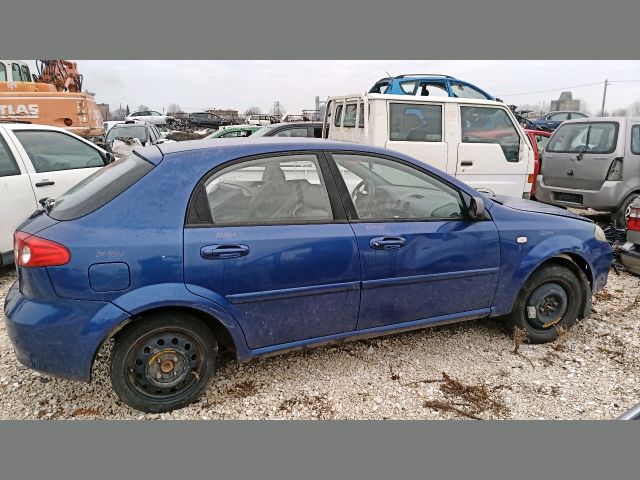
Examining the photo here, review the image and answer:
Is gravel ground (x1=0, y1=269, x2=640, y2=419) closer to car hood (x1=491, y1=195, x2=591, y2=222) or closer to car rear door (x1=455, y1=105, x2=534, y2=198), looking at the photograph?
car hood (x1=491, y1=195, x2=591, y2=222)

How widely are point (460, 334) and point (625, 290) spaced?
2216 mm

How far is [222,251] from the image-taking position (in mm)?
2527

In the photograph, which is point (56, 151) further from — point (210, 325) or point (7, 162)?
point (210, 325)

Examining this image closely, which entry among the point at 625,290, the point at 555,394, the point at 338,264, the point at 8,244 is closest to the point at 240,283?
the point at 338,264

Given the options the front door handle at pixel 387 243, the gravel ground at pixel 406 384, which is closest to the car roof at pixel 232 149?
the front door handle at pixel 387 243

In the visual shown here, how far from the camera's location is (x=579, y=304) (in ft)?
12.0

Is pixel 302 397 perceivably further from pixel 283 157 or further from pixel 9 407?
pixel 9 407

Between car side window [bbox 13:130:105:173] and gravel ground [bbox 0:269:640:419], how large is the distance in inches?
88.3

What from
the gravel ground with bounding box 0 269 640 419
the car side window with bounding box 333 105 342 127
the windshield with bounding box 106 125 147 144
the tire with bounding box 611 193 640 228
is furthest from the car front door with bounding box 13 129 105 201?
the windshield with bounding box 106 125 147 144

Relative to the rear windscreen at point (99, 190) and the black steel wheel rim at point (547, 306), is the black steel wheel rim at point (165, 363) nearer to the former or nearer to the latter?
the rear windscreen at point (99, 190)

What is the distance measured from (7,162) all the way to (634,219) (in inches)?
257

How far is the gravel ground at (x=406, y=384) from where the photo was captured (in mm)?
2775

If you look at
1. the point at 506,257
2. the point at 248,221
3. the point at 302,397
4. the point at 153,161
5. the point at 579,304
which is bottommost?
the point at 302,397

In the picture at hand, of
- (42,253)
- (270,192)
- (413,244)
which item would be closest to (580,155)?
(413,244)
